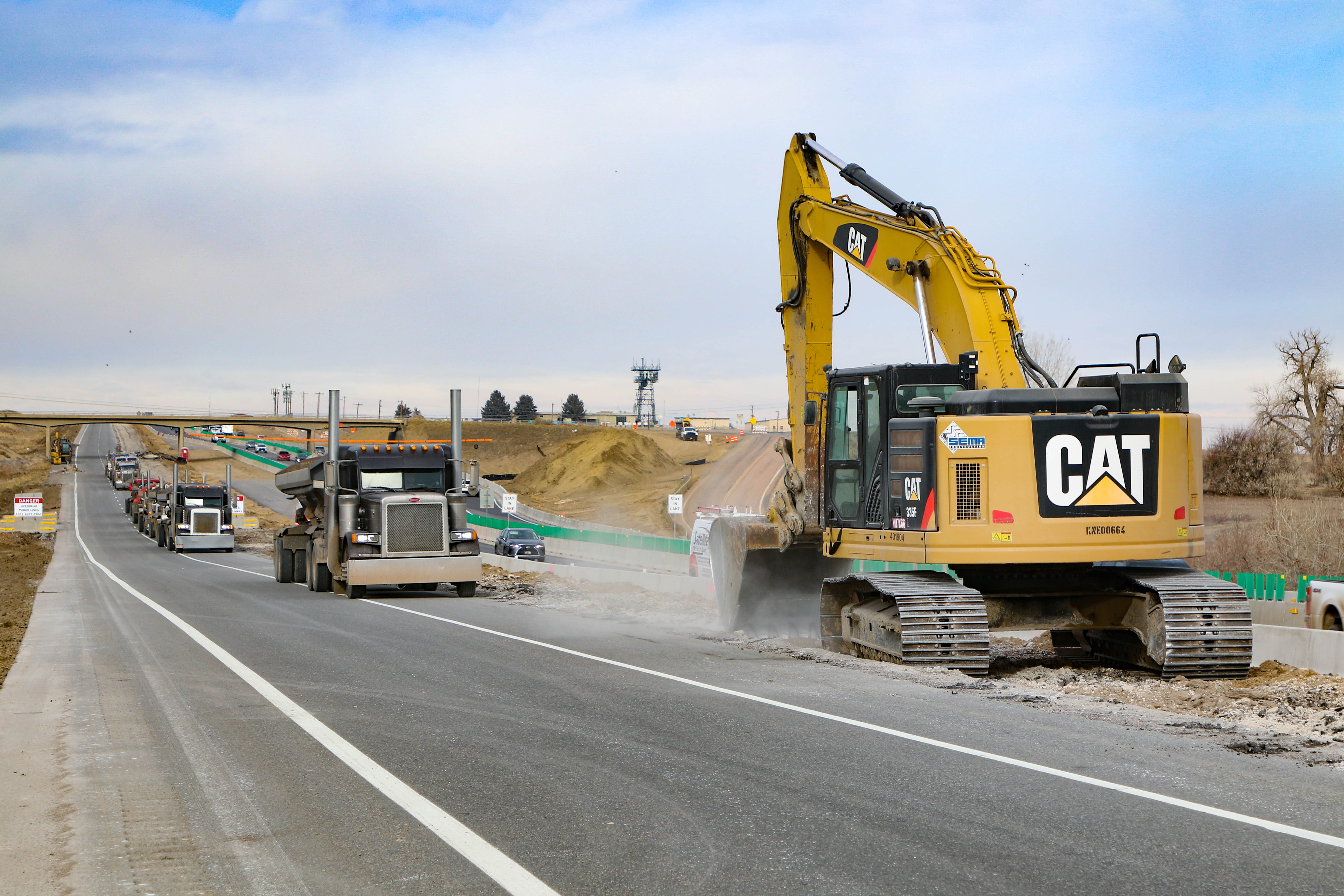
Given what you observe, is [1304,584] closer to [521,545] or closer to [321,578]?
[321,578]

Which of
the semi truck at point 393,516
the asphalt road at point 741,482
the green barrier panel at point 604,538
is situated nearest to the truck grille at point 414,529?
the semi truck at point 393,516

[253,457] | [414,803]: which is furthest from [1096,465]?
[253,457]

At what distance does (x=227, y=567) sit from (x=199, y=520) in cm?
1416

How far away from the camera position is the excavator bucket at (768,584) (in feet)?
55.9

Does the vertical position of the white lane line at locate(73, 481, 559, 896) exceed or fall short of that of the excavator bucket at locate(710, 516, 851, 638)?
it falls short

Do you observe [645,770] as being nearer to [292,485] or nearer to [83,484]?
[292,485]

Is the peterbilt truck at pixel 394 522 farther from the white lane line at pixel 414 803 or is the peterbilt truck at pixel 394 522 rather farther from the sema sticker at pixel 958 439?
the sema sticker at pixel 958 439

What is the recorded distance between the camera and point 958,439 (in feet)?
39.8

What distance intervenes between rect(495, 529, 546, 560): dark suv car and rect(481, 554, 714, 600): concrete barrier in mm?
4720

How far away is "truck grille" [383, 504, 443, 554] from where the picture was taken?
24.3 metres

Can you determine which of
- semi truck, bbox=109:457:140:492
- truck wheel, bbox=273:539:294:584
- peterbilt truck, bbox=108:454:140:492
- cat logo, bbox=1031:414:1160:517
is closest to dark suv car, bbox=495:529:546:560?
truck wheel, bbox=273:539:294:584

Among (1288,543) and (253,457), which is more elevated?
(253,457)

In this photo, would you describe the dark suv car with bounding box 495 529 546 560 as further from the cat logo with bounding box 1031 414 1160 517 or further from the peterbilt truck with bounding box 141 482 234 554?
the cat logo with bounding box 1031 414 1160 517

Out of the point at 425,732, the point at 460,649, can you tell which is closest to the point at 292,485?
the point at 460,649
